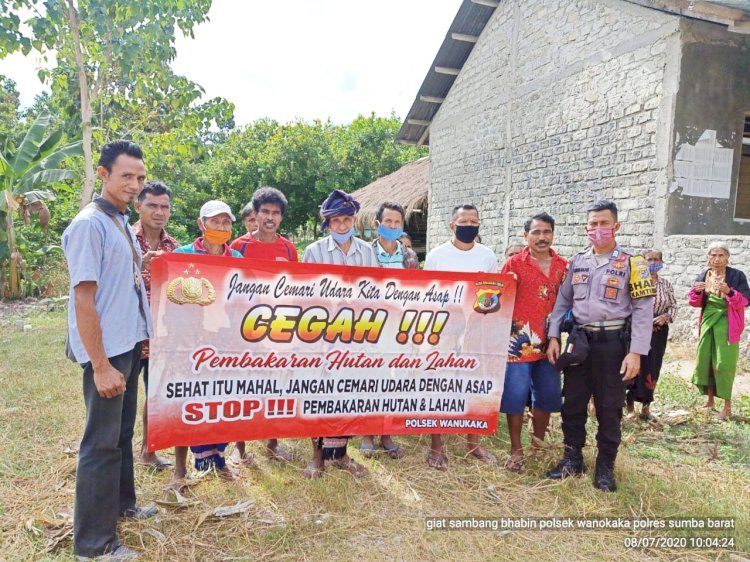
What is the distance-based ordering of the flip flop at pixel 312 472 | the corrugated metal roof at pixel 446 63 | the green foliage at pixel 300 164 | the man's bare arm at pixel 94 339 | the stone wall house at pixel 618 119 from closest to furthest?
the man's bare arm at pixel 94 339 < the flip flop at pixel 312 472 < the stone wall house at pixel 618 119 < the corrugated metal roof at pixel 446 63 < the green foliage at pixel 300 164

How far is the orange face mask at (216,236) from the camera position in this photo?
3.36 m

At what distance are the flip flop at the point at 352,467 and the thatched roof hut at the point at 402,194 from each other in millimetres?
11077

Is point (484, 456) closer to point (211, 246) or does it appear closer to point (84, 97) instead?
point (211, 246)

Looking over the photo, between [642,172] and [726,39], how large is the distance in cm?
202

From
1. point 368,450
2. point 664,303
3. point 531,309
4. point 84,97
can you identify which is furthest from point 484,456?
point 84,97

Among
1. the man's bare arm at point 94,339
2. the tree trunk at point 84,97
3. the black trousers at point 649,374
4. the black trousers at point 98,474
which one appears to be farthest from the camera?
the tree trunk at point 84,97

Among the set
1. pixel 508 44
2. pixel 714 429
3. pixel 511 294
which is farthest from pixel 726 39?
pixel 511 294

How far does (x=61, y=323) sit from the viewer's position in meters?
8.98

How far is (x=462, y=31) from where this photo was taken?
11.8 meters

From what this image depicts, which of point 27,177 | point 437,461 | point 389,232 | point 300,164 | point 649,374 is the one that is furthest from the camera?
point 300,164

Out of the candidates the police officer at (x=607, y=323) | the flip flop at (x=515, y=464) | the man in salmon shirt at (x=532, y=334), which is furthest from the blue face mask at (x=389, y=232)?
the flip flop at (x=515, y=464)

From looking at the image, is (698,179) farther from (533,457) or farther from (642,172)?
(533,457)

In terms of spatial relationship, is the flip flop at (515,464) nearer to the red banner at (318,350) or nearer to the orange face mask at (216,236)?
the red banner at (318,350)

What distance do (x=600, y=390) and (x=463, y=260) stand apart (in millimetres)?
1276
